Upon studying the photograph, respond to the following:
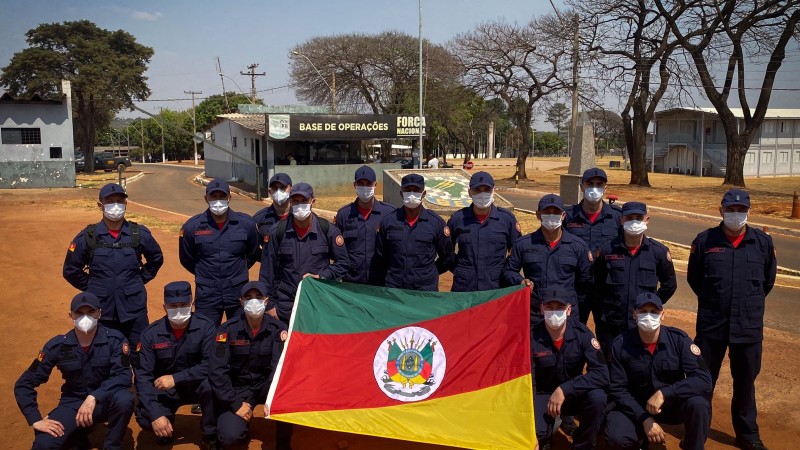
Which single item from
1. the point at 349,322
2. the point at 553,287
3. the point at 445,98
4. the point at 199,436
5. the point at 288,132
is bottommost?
the point at 199,436

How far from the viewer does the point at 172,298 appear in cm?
534

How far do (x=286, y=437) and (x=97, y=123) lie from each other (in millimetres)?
51259

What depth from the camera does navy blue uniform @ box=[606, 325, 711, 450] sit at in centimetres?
495

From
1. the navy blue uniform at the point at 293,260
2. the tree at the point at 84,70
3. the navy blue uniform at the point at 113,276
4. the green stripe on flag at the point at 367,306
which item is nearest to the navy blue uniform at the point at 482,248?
the green stripe on flag at the point at 367,306

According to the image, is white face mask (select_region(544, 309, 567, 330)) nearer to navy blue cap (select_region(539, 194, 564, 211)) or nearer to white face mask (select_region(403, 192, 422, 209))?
navy blue cap (select_region(539, 194, 564, 211))

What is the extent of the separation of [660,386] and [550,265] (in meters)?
1.33

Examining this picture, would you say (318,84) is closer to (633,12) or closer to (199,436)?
(633,12)

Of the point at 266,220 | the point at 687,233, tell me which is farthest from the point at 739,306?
the point at 687,233

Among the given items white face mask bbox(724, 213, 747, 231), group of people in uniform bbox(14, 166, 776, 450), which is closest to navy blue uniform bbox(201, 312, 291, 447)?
group of people in uniform bbox(14, 166, 776, 450)

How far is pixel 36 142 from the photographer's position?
30.6m

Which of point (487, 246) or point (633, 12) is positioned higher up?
point (633, 12)

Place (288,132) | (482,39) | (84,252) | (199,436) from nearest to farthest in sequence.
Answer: (199,436) < (84,252) < (288,132) < (482,39)

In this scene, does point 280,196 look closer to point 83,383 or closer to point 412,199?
point 412,199

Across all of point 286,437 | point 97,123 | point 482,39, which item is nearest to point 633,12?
point 482,39
